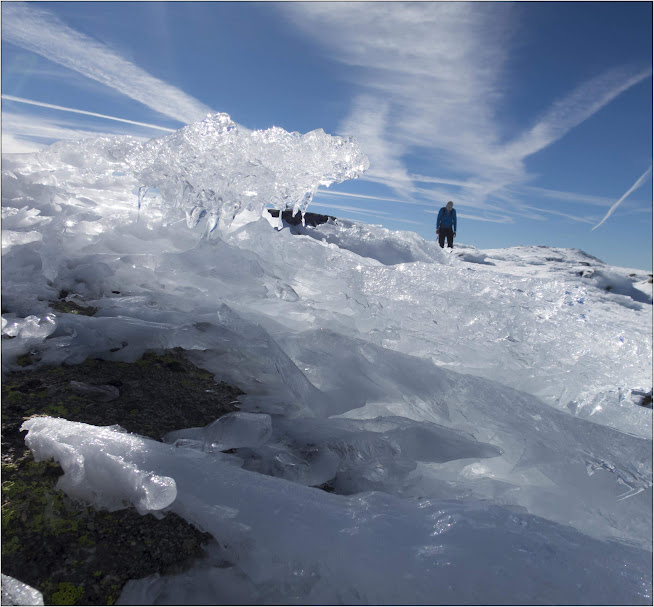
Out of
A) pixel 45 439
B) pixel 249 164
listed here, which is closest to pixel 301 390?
pixel 45 439

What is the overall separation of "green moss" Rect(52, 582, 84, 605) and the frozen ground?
0.32ft

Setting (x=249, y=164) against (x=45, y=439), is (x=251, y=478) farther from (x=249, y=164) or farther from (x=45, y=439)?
(x=249, y=164)

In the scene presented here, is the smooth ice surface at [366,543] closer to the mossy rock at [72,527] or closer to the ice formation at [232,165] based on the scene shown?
the mossy rock at [72,527]

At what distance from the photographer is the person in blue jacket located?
974 cm

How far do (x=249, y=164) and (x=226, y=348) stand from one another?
1.35 meters

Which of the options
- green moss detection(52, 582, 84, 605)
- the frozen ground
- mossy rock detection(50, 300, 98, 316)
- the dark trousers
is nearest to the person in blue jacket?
the dark trousers

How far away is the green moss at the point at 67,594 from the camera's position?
0.87m

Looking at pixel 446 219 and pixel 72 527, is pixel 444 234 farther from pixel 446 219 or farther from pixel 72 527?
pixel 72 527

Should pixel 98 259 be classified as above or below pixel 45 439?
above

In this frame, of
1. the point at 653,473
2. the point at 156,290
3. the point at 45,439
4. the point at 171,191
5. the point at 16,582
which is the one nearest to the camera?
the point at 16,582

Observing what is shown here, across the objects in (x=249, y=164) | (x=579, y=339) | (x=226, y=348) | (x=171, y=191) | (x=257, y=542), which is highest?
(x=249, y=164)

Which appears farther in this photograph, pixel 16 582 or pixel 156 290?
pixel 156 290

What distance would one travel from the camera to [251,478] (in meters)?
1.27

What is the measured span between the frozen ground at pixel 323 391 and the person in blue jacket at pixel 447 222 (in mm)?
6366
